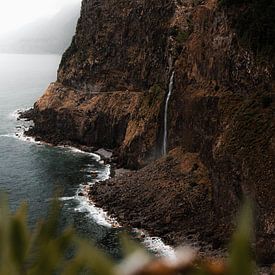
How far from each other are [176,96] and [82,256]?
202ft

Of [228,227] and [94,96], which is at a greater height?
[94,96]

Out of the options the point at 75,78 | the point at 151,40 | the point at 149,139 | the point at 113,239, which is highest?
the point at 151,40

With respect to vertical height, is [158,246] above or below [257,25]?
below

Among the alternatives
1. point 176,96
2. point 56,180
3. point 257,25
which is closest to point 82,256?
point 257,25

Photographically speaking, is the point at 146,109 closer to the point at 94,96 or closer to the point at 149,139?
the point at 149,139

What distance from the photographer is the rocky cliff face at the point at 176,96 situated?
42906mm

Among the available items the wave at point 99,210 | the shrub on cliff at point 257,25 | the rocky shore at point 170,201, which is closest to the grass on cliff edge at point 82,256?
the wave at point 99,210

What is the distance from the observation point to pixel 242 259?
251cm

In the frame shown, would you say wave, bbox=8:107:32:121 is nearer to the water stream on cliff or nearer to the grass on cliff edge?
the water stream on cliff

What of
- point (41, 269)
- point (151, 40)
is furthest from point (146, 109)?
point (41, 269)

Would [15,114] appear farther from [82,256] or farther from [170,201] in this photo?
[82,256]

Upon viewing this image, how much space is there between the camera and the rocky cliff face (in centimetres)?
4291

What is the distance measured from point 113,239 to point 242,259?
45.6 meters

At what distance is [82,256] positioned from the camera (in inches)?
105
